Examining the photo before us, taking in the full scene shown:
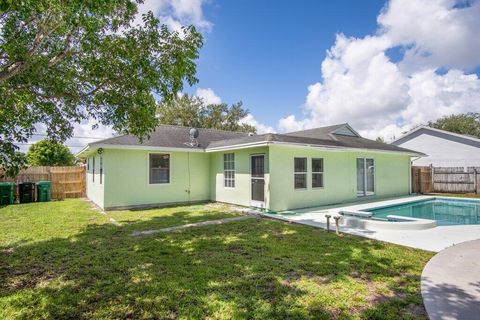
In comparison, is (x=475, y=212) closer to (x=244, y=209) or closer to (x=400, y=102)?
(x=244, y=209)

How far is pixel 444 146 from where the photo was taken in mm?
21000

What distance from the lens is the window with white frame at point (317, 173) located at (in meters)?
11.7

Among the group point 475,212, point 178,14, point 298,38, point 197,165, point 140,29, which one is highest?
point 298,38

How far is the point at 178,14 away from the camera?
29.1ft

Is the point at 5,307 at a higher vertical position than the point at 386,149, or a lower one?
lower

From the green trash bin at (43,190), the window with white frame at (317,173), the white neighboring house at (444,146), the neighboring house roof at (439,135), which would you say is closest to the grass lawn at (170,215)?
the window with white frame at (317,173)

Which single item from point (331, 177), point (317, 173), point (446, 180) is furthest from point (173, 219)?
point (446, 180)

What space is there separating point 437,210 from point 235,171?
31.3 feet

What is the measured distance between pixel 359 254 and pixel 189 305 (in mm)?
3712

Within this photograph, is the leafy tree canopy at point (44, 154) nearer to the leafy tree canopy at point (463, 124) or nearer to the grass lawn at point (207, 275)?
the grass lawn at point (207, 275)

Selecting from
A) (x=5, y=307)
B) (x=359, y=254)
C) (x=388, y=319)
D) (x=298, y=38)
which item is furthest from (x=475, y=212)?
(x=5, y=307)

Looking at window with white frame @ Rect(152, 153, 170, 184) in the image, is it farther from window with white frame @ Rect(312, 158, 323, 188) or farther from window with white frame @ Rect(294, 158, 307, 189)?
window with white frame @ Rect(312, 158, 323, 188)

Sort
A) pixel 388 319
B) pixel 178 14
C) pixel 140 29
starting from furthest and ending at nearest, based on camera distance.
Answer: pixel 178 14 < pixel 140 29 < pixel 388 319

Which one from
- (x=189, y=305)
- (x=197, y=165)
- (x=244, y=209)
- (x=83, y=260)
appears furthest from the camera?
(x=197, y=165)
